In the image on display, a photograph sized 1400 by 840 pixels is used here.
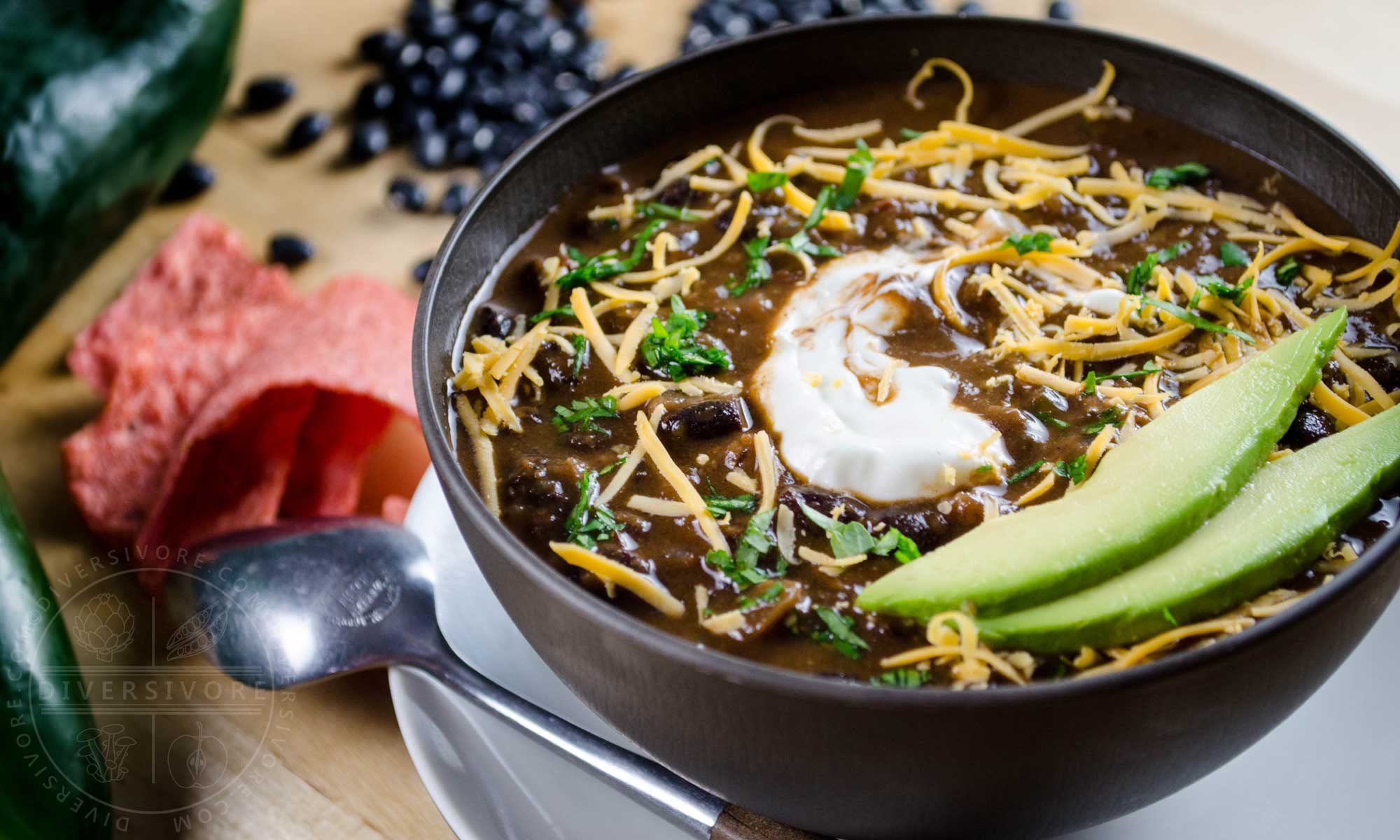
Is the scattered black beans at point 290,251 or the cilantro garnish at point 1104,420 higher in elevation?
the cilantro garnish at point 1104,420

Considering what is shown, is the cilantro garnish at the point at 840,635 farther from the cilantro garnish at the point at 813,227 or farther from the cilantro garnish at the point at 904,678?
the cilantro garnish at the point at 813,227

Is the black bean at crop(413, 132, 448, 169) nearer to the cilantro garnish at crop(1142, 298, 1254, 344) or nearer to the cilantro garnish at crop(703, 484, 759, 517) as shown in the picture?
the cilantro garnish at crop(703, 484, 759, 517)

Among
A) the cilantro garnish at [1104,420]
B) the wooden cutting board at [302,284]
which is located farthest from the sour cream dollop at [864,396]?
the wooden cutting board at [302,284]

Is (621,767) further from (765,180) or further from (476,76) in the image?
(476,76)

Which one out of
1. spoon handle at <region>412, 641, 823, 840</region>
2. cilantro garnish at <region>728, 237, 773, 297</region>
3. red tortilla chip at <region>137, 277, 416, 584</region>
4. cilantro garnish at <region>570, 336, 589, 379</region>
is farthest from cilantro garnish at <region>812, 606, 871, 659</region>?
red tortilla chip at <region>137, 277, 416, 584</region>

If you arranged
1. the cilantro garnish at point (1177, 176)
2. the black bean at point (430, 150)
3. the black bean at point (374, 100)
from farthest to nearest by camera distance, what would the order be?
1. the black bean at point (374, 100)
2. the black bean at point (430, 150)
3. the cilantro garnish at point (1177, 176)

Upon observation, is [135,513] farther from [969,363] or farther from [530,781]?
[969,363]
